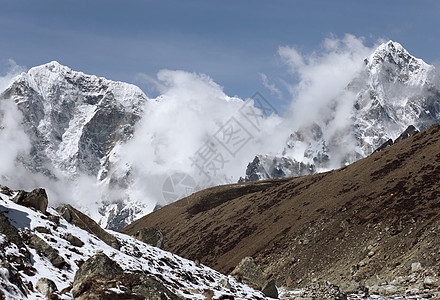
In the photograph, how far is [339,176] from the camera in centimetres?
8138

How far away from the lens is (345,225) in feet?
182

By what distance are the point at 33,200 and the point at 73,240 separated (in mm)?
3884

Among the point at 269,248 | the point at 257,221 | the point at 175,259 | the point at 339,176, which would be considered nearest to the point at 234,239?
the point at 257,221

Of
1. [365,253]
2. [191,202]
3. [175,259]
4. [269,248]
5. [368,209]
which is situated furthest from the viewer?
[191,202]

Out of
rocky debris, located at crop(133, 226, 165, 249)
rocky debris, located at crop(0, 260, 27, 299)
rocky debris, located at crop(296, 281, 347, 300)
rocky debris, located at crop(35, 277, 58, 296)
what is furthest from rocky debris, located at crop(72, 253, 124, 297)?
rocky debris, located at crop(133, 226, 165, 249)

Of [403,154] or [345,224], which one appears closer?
[345,224]

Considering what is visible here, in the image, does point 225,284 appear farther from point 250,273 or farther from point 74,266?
point 74,266

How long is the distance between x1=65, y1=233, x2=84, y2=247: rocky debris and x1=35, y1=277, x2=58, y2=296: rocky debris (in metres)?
5.91

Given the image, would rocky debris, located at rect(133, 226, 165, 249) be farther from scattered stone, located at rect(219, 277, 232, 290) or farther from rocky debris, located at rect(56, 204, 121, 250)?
scattered stone, located at rect(219, 277, 232, 290)

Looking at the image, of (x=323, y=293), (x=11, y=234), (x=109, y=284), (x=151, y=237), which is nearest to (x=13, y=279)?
(x=109, y=284)

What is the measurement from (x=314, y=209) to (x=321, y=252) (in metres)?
17.5

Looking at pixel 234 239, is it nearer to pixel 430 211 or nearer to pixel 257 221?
pixel 257 221

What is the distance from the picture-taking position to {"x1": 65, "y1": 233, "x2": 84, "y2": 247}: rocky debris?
22259 mm

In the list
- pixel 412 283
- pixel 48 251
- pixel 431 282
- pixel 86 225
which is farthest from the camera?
pixel 412 283
